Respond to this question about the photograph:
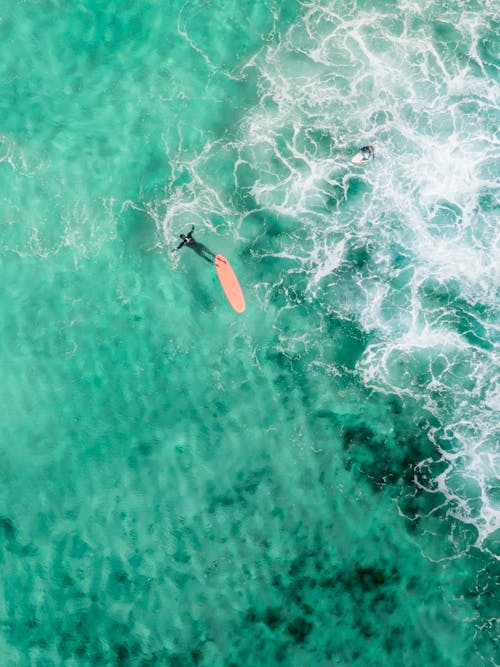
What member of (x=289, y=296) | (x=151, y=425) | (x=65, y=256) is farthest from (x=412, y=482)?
(x=65, y=256)

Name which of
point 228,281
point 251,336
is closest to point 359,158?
point 228,281

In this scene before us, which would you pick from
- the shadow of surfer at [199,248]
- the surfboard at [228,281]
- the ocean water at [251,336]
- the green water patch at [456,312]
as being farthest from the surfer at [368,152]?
the shadow of surfer at [199,248]

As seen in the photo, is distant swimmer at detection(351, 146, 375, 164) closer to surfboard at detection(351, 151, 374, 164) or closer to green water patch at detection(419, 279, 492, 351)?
surfboard at detection(351, 151, 374, 164)

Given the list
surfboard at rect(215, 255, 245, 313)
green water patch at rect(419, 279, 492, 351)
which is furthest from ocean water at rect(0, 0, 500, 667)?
surfboard at rect(215, 255, 245, 313)

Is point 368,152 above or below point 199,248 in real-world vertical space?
above

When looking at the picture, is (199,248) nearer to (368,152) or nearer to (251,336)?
(251,336)

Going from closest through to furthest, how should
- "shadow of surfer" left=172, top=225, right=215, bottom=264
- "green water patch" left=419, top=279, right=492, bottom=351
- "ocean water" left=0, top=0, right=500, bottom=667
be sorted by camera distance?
"ocean water" left=0, top=0, right=500, bottom=667, "shadow of surfer" left=172, top=225, right=215, bottom=264, "green water patch" left=419, top=279, right=492, bottom=351
